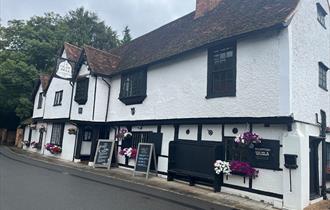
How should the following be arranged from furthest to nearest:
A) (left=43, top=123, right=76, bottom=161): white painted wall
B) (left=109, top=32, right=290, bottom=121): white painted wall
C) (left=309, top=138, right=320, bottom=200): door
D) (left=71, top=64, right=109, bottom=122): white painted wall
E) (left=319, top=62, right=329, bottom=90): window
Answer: (left=43, top=123, right=76, bottom=161): white painted wall < (left=71, top=64, right=109, bottom=122): white painted wall < (left=319, top=62, right=329, bottom=90): window < (left=309, top=138, right=320, bottom=200): door < (left=109, top=32, right=290, bottom=121): white painted wall

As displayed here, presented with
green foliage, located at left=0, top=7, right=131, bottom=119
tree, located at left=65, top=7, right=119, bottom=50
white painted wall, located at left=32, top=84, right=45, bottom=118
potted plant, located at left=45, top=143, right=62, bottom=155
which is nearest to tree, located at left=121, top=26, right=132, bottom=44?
tree, located at left=65, top=7, right=119, bottom=50

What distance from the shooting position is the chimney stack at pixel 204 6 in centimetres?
1535

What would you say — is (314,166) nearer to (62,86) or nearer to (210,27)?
(210,27)

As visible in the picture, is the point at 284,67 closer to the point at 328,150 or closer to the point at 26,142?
the point at 328,150

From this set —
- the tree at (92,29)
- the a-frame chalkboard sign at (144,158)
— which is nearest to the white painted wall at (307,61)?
the a-frame chalkboard sign at (144,158)

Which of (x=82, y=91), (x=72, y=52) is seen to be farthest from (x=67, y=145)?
(x=72, y=52)

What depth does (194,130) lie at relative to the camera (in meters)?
11.9

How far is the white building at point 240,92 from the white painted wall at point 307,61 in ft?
0.13

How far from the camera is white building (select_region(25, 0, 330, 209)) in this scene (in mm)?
9055

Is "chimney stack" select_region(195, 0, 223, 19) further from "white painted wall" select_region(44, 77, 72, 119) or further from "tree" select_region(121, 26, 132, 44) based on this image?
"tree" select_region(121, 26, 132, 44)

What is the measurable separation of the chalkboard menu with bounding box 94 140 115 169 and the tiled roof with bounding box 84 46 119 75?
4.46 m

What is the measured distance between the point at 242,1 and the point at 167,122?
7015mm

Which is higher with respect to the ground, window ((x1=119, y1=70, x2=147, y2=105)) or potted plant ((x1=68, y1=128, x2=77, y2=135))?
window ((x1=119, y1=70, x2=147, y2=105))

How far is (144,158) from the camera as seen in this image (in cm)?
1327
